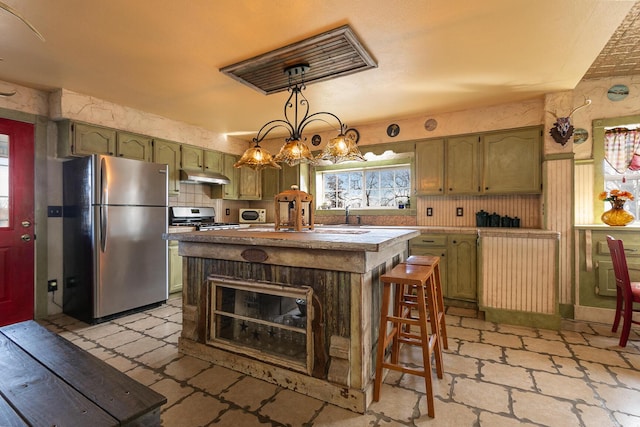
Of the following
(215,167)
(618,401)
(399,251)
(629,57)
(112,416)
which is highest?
(629,57)

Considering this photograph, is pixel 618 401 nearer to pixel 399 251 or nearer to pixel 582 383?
pixel 582 383

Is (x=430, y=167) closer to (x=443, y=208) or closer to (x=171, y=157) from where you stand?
(x=443, y=208)

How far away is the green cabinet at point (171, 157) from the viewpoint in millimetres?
4086

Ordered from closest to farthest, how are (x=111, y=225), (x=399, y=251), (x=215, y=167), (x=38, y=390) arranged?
(x=38, y=390)
(x=399, y=251)
(x=111, y=225)
(x=215, y=167)

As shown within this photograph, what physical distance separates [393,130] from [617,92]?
2.45 meters

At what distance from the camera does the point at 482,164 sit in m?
3.81

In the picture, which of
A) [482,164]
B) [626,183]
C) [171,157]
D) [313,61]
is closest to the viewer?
[313,61]

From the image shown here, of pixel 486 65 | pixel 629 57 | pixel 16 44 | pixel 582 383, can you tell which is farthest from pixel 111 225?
pixel 629 57

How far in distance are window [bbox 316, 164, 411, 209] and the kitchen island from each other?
2271mm

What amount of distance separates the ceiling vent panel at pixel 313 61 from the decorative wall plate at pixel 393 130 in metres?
1.84

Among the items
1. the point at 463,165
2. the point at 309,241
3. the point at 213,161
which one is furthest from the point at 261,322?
the point at 213,161

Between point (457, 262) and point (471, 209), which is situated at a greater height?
point (471, 209)

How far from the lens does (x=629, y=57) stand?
300 centimetres

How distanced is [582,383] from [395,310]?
4.27ft
